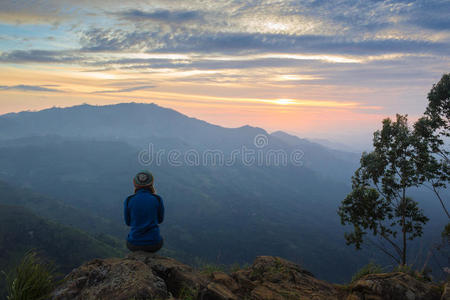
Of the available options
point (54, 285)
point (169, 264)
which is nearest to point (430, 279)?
point (169, 264)

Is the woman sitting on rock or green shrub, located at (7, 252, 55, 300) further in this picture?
the woman sitting on rock

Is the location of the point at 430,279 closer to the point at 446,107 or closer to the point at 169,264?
the point at 169,264

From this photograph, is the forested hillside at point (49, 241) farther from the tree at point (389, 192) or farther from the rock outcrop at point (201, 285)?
the rock outcrop at point (201, 285)

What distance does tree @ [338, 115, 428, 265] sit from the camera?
1383cm

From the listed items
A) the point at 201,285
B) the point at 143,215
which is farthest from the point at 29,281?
the point at 201,285

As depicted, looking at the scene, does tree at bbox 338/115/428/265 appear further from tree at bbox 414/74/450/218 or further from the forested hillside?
the forested hillside

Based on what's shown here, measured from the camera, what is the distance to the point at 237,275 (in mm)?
7984

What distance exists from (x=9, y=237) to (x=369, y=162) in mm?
166089

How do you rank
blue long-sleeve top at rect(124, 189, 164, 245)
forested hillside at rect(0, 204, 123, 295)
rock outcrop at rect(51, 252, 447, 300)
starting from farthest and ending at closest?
forested hillside at rect(0, 204, 123, 295) → blue long-sleeve top at rect(124, 189, 164, 245) → rock outcrop at rect(51, 252, 447, 300)

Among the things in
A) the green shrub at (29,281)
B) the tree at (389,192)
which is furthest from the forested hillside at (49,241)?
the green shrub at (29,281)

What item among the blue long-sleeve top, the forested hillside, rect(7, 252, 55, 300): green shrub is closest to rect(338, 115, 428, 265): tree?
the blue long-sleeve top

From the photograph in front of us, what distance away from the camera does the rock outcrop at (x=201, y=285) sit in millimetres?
5684

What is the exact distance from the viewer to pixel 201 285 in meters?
5.94

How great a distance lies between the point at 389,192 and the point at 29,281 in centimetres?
1688
